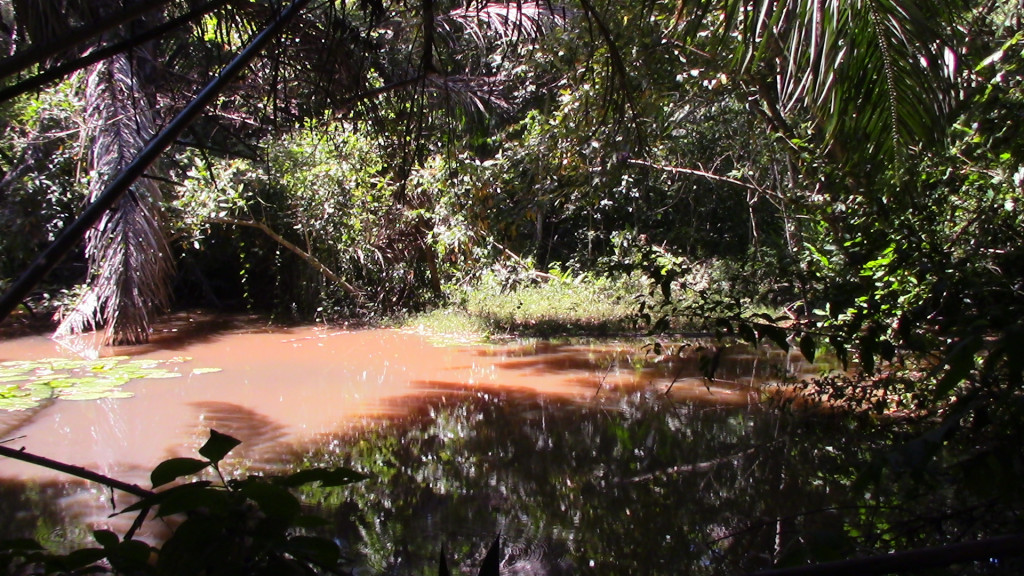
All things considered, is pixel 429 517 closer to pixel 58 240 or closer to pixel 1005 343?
pixel 58 240

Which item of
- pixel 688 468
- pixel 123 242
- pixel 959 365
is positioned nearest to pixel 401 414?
pixel 688 468

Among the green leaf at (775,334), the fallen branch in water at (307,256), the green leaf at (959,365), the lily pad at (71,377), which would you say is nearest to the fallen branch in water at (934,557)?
the green leaf at (959,365)

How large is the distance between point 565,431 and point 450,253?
567 centimetres

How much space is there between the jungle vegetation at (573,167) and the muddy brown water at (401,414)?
2.58 ft

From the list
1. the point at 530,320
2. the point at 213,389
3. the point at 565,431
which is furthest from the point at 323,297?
the point at 565,431

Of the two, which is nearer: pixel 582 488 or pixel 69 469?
pixel 69 469

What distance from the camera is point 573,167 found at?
23.6 ft

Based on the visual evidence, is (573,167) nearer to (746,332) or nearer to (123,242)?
(123,242)

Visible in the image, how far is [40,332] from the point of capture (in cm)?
962

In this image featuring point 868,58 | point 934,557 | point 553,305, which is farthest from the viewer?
point 553,305

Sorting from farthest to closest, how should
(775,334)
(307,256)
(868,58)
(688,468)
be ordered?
(307,256), (688,468), (775,334), (868,58)

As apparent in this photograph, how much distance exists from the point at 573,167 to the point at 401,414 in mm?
2685

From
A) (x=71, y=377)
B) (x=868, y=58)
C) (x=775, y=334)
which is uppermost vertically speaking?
(x=868, y=58)

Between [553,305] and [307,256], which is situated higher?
[307,256]
